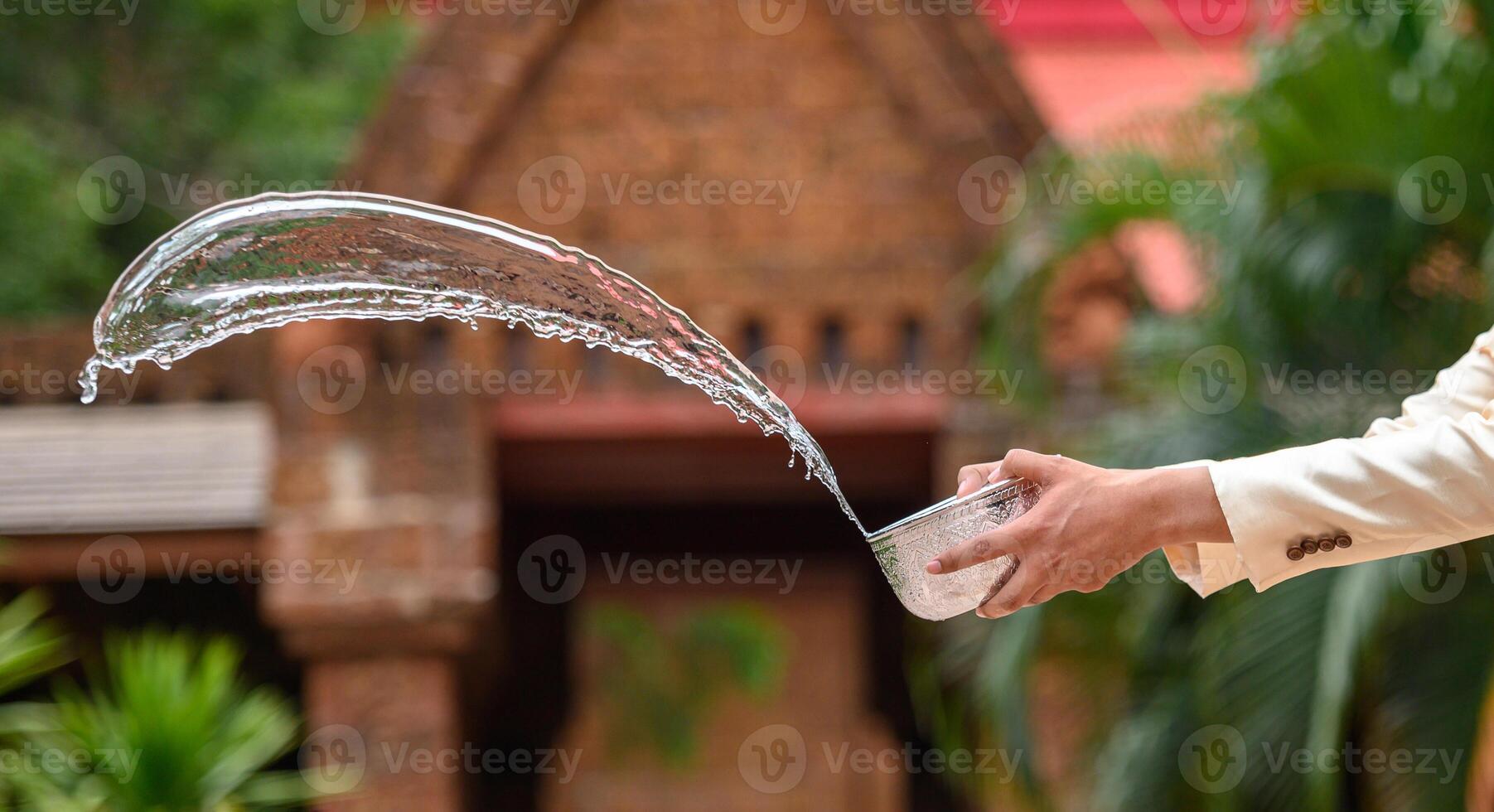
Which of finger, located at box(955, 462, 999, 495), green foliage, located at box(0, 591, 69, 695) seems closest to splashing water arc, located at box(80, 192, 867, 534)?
finger, located at box(955, 462, 999, 495)

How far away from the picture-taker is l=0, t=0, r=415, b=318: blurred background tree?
42.7 ft

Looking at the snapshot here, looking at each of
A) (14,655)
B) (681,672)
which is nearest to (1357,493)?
(14,655)

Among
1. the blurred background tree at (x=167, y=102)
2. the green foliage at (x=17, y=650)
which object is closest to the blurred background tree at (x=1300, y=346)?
the green foliage at (x=17, y=650)

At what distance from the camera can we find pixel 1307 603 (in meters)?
4.65

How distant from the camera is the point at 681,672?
8008 mm

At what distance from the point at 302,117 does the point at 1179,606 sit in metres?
9.59

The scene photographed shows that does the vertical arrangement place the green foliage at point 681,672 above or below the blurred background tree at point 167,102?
below

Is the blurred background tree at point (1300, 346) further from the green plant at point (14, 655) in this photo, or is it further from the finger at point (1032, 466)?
the green plant at point (14, 655)

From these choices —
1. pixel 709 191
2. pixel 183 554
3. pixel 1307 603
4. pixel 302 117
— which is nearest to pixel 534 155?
pixel 709 191

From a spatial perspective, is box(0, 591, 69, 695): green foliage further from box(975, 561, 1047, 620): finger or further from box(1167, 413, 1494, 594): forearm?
box(1167, 413, 1494, 594): forearm

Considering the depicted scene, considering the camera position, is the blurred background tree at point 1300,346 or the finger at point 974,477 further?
the blurred background tree at point 1300,346

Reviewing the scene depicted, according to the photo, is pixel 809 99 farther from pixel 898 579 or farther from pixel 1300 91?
pixel 898 579

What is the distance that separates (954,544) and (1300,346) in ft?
11.2

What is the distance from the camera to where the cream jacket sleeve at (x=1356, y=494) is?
78.5 inches
